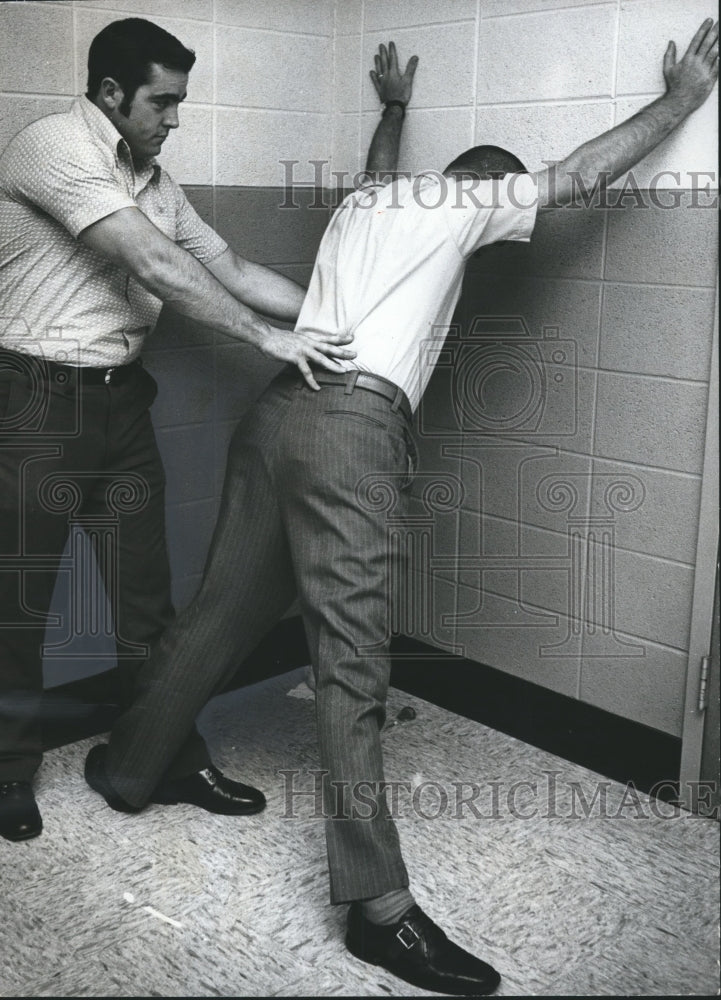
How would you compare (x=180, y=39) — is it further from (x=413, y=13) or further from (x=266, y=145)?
(x=413, y=13)

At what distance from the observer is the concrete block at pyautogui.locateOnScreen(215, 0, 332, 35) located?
2.54 metres

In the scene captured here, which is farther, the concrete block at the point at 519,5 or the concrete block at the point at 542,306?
the concrete block at the point at 542,306

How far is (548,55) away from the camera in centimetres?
233

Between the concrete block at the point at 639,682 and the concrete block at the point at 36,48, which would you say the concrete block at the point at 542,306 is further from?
the concrete block at the point at 36,48

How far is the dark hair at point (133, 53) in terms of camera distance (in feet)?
6.82

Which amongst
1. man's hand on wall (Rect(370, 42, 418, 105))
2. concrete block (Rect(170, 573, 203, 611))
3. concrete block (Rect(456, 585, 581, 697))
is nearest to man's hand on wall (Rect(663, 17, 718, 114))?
man's hand on wall (Rect(370, 42, 418, 105))

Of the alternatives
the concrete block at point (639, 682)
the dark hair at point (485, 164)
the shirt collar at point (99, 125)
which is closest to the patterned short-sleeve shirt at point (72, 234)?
the shirt collar at point (99, 125)

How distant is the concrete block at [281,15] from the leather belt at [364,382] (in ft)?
3.34

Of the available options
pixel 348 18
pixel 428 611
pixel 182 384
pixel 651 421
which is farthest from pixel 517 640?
pixel 348 18

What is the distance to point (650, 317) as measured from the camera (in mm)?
2275

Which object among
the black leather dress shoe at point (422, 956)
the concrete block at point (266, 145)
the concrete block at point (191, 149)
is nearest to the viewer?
the black leather dress shoe at point (422, 956)

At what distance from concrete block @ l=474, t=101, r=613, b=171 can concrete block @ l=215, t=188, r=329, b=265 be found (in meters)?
0.52

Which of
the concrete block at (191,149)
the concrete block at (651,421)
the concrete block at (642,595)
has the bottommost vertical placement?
the concrete block at (642,595)

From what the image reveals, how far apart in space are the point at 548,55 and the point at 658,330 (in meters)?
0.64
